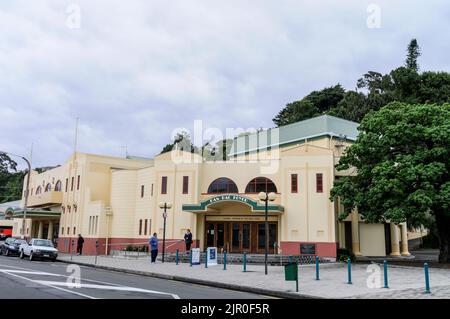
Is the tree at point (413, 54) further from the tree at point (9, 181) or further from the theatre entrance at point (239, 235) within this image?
the tree at point (9, 181)

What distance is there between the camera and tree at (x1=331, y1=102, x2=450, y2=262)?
23672 millimetres

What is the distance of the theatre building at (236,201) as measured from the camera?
102ft

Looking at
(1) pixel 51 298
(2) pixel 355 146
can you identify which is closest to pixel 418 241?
(2) pixel 355 146

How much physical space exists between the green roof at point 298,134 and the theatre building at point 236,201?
0.31 feet

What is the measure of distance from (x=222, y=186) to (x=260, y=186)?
299cm

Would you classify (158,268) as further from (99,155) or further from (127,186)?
(99,155)

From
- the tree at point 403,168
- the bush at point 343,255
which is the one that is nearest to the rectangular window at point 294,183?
the tree at point 403,168

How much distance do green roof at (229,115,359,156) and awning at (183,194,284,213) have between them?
10.1m

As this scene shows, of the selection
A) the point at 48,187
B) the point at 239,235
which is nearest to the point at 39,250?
the point at 239,235

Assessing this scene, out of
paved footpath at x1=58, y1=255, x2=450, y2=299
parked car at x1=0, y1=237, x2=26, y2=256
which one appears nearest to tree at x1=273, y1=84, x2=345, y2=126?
parked car at x1=0, y1=237, x2=26, y2=256

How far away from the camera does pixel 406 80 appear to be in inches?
2023

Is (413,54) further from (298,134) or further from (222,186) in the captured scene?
(222,186)

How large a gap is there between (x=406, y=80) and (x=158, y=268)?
39649mm
